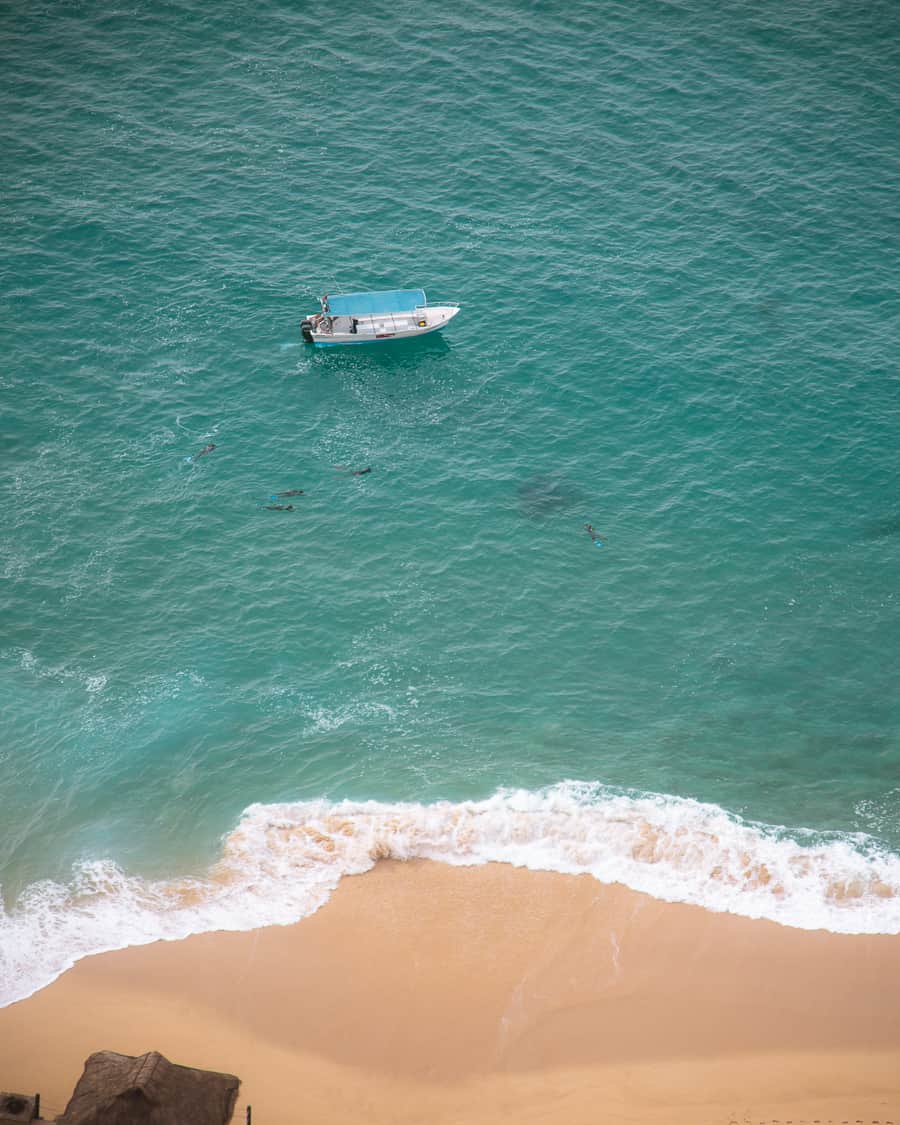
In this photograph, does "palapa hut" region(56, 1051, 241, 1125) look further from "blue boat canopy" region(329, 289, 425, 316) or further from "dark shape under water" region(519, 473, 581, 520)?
"blue boat canopy" region(329, 289, 425, 316)

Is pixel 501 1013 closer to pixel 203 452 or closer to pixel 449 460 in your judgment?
pixel 449 460

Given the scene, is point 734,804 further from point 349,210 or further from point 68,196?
point 68,196

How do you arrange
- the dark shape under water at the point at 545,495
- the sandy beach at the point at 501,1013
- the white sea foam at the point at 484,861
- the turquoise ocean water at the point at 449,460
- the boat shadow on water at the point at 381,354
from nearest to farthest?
the sandy beach at the point at 501,1013
the white sea foam at the point at 484,861
the turquoise ocean water at the point at 449,460
the dark shape under water at the point at 545,495
the boat shadow on water at the point at 381,354

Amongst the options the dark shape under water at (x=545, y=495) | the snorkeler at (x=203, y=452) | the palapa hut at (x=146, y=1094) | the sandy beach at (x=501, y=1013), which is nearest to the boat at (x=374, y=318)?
the snorkeler at (x=203, y=452)

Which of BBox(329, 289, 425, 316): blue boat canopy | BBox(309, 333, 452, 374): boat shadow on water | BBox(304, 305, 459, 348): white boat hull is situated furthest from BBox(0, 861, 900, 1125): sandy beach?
BBox(329, 289, 425, 316): blue boat canopy

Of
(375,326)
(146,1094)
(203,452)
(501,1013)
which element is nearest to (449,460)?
(375,326)

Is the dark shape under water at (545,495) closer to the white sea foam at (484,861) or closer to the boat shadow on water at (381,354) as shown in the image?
the boat shadow on water at (381,354)

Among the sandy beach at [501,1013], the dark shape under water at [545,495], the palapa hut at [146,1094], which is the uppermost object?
the dark shape under water at [545,495]
